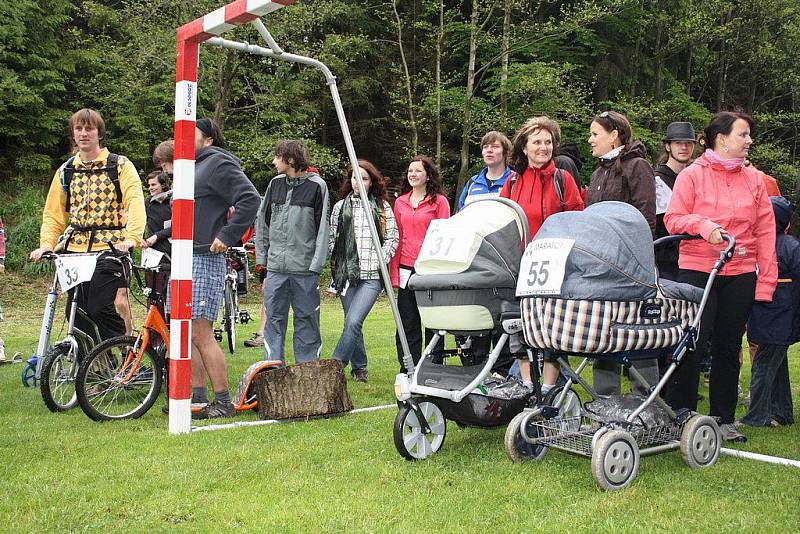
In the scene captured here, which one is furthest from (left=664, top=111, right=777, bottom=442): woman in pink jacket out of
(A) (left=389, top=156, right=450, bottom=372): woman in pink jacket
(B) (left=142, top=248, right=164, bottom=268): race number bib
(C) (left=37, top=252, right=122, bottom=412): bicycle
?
(C) (left=37, top=252, right=122, bottom=412): bicycle

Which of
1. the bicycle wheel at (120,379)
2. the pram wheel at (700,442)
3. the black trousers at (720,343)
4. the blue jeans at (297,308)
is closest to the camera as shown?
the pram wheel at (700,442)

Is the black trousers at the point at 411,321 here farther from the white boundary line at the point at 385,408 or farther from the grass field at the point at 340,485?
the grass field at the point at 340,485

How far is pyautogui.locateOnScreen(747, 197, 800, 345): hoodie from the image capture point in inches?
200

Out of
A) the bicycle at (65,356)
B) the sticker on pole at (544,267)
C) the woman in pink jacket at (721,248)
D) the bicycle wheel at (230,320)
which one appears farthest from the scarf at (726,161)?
the bicycle wheel at (230,320)

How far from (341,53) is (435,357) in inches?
778

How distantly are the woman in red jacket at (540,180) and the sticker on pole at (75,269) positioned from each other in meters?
2.95

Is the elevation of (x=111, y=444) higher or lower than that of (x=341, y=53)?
lower

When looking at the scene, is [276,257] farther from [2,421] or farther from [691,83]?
[691,83]

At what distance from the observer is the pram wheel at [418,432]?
417 centimetres

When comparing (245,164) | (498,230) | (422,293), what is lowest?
(422,293)

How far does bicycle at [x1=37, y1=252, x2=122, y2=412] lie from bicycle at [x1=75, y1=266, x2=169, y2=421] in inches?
11.2

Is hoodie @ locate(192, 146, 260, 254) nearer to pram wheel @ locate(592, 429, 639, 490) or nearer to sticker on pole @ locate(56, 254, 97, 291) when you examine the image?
sticker on pole @ locate(56, 254, 97, 291)

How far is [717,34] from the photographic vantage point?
26.0m

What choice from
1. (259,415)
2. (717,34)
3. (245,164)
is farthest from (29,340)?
(717,34)
